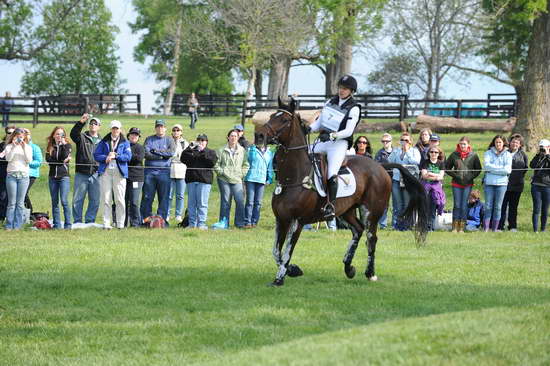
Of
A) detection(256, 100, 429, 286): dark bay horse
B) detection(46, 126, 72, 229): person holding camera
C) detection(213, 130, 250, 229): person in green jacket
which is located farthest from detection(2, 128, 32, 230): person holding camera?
detection(256, 100, 429, 286): dark bay horse

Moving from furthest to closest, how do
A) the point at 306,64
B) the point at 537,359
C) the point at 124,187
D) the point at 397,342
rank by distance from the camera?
1. the point at 306,64
2. the point at 124,187
3. the point at 397,342
4. the point at 537,359

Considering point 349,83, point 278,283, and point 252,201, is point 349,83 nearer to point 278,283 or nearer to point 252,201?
point 278,283

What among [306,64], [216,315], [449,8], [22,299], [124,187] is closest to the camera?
[216,315]

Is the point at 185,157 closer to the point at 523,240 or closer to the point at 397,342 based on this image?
the point at 523,240

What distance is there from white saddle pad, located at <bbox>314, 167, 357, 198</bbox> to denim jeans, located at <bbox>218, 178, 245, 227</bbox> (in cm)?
635

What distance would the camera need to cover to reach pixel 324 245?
50.9 ft

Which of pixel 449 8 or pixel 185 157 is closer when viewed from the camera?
pixel 185 157

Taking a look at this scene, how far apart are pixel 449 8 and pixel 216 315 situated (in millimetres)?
46180

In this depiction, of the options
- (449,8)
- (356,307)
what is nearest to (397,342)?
(356,307)

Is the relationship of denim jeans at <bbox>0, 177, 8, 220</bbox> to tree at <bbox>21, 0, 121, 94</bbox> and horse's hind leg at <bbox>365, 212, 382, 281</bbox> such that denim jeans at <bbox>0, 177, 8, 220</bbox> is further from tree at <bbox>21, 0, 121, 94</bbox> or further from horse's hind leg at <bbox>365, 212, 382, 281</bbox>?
tree at <bbox>21, 0, 121, 94</bbox>

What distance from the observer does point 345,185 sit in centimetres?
1194

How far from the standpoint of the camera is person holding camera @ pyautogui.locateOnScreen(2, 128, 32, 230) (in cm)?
1719

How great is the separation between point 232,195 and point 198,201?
2.64 ft

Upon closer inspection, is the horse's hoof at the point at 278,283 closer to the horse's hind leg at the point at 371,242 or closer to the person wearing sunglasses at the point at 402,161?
the horse's hind leg at the point at 371,242
